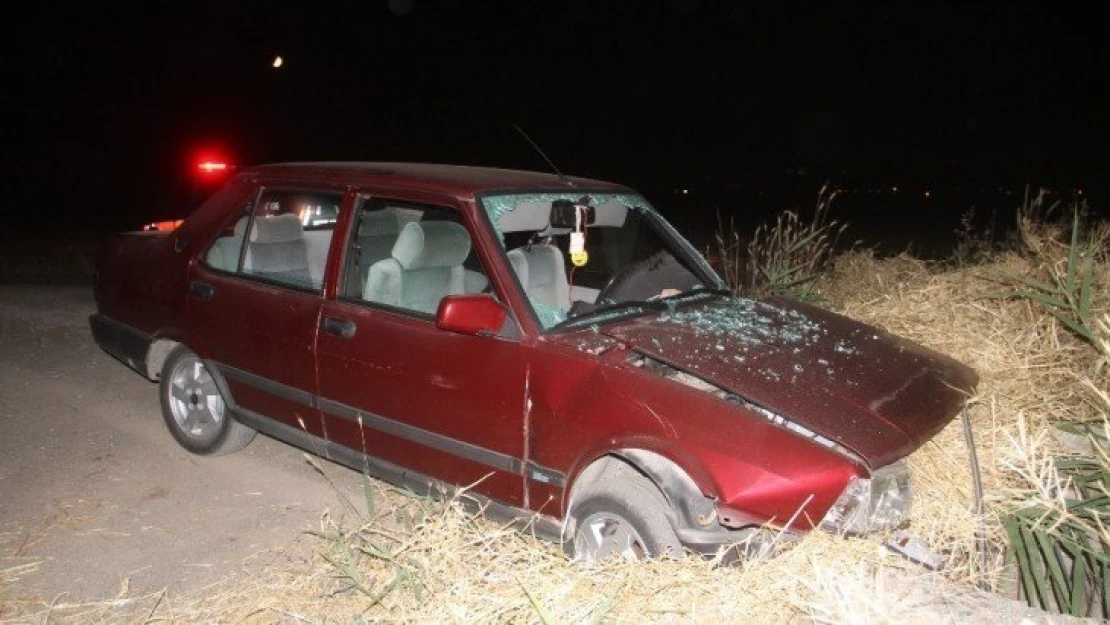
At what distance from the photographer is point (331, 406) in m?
3.66

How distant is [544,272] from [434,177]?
0.70 metres

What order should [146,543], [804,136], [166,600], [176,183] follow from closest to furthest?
[166,600] < [146,543] < [176,183] < [804,136]

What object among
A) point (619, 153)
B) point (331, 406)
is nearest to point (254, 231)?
point (331, 406)

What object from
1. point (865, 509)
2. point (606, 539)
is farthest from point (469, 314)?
point (865, 509)

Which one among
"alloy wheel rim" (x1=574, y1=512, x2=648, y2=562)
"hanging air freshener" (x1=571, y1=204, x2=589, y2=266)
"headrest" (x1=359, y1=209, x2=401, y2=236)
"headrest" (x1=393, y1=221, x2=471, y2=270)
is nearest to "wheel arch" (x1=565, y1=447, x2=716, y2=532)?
"alloy wheel rim" (x1=574, y1=512, x2=648, y2=562)

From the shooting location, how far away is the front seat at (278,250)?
420 cm

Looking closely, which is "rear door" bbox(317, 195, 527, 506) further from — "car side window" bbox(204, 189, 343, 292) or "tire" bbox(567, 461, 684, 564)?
"car side window" bbox(204, 189, 343, 292)

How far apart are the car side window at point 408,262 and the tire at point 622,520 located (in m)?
1.20

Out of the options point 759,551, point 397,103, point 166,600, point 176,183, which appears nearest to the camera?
point 759,551

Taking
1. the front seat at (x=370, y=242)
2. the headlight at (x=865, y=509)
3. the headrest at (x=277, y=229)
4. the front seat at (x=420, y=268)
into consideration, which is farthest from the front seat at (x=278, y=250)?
the headlight at (x=865, y=509)

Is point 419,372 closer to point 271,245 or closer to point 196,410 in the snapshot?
point 271,245

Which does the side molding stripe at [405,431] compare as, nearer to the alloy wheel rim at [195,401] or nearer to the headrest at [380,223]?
the alloy wheel rim at [195,401]

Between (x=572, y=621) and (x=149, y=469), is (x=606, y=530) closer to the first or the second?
(x=572, y=621)

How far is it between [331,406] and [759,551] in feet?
6.91
